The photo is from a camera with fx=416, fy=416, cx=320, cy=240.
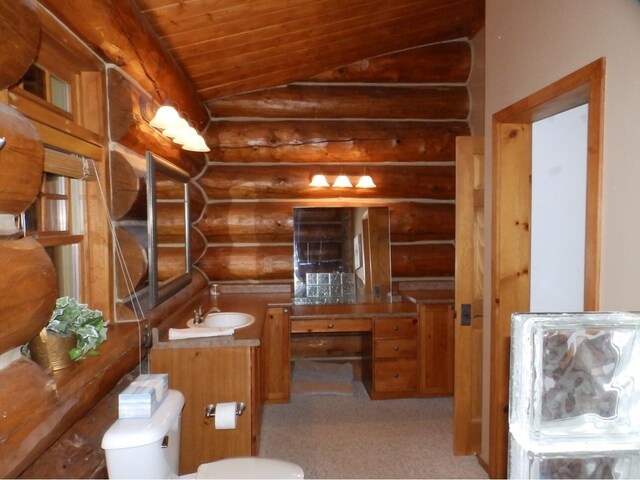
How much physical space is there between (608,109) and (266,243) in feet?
10.1

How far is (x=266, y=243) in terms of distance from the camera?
4141 millimetres

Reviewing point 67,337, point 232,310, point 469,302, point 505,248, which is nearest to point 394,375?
point 469,302

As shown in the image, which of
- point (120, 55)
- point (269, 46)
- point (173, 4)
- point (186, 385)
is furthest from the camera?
point (269, 46)

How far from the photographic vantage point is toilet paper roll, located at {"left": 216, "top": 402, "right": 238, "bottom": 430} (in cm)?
225

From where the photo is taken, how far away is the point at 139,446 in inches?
58.9

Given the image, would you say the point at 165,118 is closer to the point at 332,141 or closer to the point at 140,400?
the point at 140,400

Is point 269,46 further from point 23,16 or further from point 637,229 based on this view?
point 637,229

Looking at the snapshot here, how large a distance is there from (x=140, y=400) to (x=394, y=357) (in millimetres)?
2540

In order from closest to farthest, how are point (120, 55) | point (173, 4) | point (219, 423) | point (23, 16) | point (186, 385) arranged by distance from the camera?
point (23, 16), point (120, 55), point (173, 4), point (219, 423), point (186, 385)

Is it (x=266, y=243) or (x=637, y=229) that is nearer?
(x=637, y=229)

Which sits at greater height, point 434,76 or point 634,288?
point 434,76

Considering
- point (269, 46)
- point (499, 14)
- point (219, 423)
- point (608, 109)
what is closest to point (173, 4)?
point (269, 46)

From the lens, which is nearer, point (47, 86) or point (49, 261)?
point (49, 261)

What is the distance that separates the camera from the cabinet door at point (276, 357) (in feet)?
11.9
